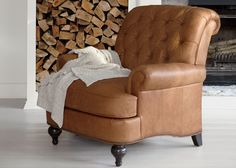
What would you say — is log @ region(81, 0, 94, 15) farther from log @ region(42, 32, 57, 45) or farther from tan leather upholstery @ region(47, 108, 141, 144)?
tan leather upholstery @ region(47, 108, 141, 144)

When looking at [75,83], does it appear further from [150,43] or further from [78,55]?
[150,43]

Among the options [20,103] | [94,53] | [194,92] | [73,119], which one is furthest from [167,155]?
[20,103]

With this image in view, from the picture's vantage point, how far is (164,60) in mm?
3291

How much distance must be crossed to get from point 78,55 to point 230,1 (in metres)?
1.98

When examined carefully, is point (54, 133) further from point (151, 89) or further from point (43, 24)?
point (43, 24)

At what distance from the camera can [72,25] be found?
14.6 feet

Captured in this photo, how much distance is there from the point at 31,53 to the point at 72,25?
461mm

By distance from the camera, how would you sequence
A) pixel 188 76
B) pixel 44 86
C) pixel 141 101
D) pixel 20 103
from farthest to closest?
pixel 20 103 → pixel 44 86 → pixel 188 76 → pixel 141 101

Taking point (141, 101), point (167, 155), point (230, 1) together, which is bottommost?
point (167, 155)

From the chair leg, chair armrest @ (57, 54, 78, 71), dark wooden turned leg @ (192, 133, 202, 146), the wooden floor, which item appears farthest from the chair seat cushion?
dark wooden turned leg @ (192, 133, 202, 146)

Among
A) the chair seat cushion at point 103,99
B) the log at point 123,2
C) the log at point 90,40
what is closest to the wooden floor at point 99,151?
the chair seat cushion at point 103,99

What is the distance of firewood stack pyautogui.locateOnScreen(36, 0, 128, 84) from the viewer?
4.43 m

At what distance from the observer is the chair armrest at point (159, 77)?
277cm

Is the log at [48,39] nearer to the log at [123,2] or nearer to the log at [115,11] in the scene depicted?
the log at [115,11]
